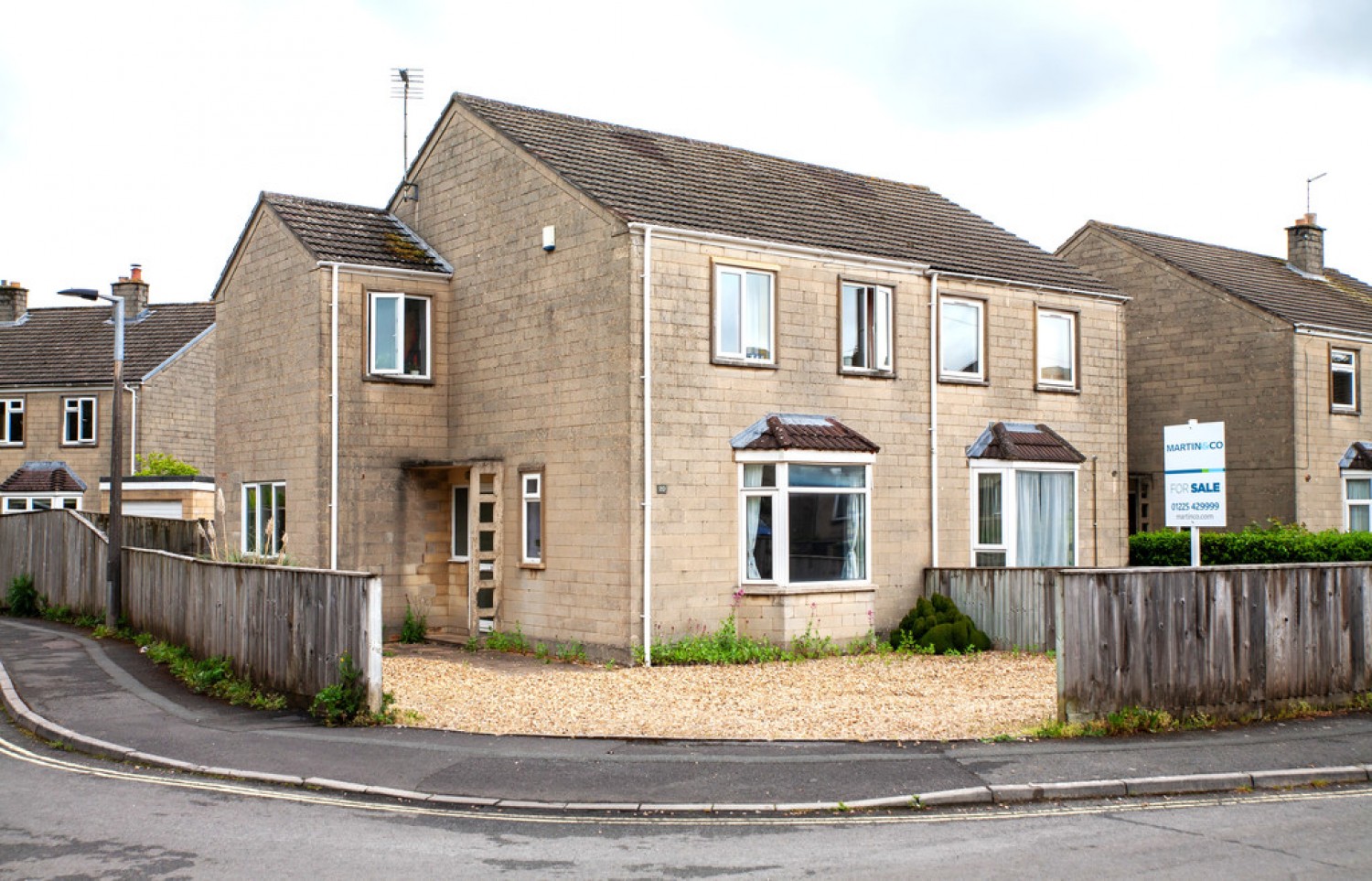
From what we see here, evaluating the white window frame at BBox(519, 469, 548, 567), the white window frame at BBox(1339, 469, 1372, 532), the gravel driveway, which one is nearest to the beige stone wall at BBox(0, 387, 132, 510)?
the white window frame at BBox(519, 469, 548, 567)

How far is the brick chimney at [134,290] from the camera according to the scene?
43.0 meters

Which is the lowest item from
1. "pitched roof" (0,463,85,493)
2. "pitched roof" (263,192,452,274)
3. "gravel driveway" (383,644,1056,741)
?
"gravel driveway" (383,644,1056,741)

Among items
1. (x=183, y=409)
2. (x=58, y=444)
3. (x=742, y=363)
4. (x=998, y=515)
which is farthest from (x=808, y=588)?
(x=58, y=444)

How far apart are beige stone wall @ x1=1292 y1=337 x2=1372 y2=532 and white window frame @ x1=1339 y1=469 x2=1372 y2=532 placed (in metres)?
0.12

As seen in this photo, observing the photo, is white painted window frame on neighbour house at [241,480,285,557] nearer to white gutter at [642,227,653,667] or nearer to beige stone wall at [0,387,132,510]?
Result: white gutter at [642,227,653,667]

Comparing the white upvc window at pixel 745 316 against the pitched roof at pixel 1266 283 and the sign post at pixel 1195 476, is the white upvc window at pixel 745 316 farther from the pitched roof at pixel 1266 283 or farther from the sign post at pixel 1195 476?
the pitched roof at pixel 1266 283

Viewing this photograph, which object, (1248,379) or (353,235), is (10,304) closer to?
(353,235)

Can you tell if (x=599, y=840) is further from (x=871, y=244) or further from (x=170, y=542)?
(x=170, y=542)

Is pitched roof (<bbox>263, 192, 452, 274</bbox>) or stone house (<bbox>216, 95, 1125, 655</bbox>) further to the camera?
pitched roof (<bbox>263, 192, 452, 274</bbox>)

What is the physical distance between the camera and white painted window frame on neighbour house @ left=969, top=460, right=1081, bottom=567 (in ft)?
69.5

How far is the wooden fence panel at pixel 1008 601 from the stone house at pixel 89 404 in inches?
1054

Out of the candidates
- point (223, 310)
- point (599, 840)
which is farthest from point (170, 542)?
point (599, 840)

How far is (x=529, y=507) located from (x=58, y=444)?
85.3 feet

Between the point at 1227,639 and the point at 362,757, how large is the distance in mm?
7934
